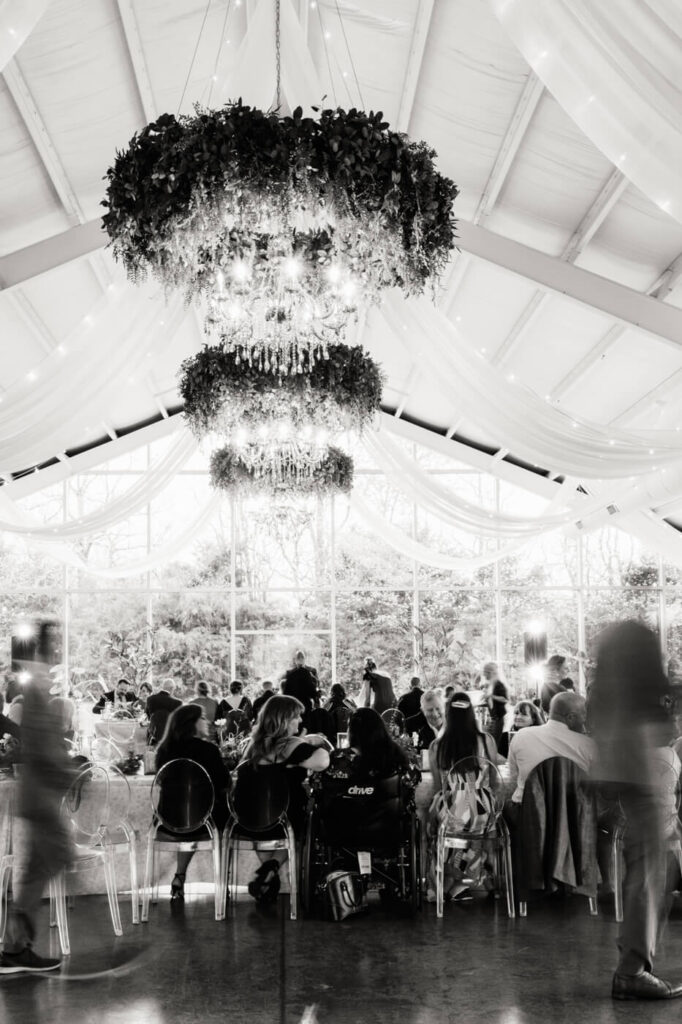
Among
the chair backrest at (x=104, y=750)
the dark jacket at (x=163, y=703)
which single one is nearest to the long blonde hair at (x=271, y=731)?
the chair backrest at (x=104, y=750)

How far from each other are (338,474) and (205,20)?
385 centimetres

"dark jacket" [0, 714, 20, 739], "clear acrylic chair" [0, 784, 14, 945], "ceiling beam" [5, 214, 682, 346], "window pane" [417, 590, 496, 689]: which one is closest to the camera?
"clear acrylic chair" [0, 784, 14, 945]

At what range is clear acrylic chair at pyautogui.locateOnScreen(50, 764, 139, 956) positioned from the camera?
472 cm

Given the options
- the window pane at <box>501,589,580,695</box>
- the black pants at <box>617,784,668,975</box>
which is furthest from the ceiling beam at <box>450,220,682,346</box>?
the window pane at <box>501,589,580,695</box>

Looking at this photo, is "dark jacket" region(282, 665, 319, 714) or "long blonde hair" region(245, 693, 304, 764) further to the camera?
"dark jacket" region(282, 665, 319, 714)

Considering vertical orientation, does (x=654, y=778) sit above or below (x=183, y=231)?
below

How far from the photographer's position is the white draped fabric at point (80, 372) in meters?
5.94

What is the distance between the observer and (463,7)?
5.92 metres

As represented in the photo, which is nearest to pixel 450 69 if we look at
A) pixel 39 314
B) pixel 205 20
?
pixel 205 20

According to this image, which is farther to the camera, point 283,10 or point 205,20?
point 205,20

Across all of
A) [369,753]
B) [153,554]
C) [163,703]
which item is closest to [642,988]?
[369,753]

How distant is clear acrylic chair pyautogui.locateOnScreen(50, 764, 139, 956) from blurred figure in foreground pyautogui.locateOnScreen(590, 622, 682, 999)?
2.42 meters

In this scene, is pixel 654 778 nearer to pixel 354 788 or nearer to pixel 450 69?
pixel 354 788

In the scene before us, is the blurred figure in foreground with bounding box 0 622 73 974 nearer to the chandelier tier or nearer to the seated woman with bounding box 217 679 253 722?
the chandelier tier
